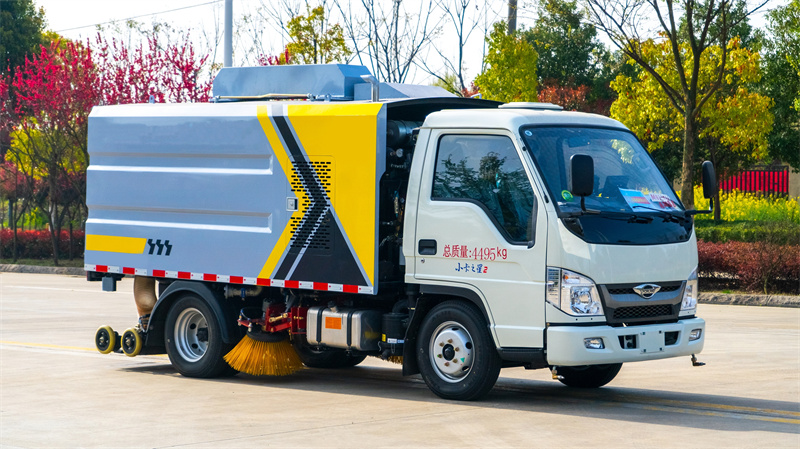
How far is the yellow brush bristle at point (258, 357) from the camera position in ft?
36.9

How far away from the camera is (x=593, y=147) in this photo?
32.3 ft

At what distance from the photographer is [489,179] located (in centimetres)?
967

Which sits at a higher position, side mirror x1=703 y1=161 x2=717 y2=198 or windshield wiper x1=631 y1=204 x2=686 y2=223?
side mirror x1=703 y1=161 x2=717 y2=198

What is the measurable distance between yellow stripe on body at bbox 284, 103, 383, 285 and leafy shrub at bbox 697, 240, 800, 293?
12787 millimetres

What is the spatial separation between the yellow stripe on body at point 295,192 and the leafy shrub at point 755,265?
12707 mm

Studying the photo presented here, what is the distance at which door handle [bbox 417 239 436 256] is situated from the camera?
989 centimetres

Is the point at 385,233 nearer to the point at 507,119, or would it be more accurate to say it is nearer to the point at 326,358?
the point at 507,119

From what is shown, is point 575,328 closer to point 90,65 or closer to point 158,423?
point 158,423

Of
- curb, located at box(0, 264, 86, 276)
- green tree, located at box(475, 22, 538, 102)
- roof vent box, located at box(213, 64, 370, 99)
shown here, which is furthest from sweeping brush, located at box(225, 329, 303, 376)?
curb, located at box(0, 264, 86, 276)

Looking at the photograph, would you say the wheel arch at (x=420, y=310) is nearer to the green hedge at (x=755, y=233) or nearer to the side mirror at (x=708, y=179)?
the side mirror at (x=708, y=179)

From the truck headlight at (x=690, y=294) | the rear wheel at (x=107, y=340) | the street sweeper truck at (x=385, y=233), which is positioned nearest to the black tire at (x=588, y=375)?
the street sweeper truck at (x=385, y=233)

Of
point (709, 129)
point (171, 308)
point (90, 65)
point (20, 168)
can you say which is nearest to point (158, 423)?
point (171, 308)

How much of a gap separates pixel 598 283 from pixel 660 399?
1.59m

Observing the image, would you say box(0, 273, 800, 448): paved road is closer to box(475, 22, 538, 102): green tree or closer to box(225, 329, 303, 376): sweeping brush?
Result: box(225, 329, 303, 376): sweeping brush
